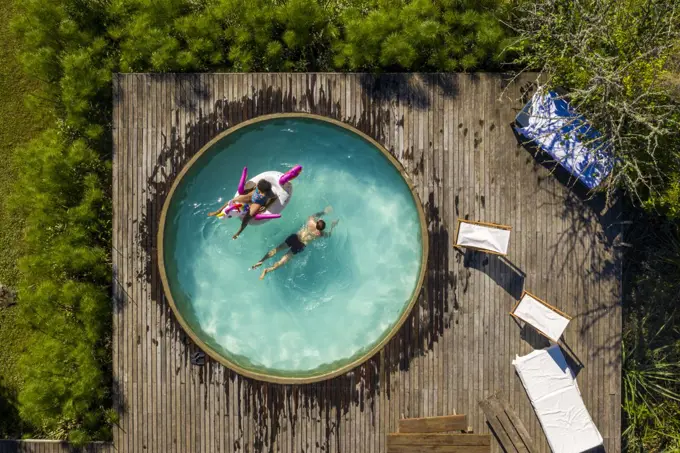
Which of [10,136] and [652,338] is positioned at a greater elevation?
[10,136]

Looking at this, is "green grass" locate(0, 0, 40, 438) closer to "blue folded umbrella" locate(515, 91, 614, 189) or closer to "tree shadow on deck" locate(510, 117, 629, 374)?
"blue folded umbrella" locate(515, 91, 614, 189)

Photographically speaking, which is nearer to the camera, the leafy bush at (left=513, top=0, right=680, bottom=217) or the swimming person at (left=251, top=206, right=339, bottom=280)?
the leafy bush at (left=513, top=0, right=680, bottom=217)

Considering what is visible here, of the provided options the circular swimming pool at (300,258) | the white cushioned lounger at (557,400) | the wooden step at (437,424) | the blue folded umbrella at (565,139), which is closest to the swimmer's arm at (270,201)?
the circular swimming pool at (300,258)

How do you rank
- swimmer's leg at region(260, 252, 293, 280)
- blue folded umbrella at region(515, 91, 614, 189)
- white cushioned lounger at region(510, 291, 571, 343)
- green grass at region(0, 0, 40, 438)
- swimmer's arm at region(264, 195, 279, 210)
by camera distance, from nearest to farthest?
blue folded umbrella at region(515, 91, 614, 189) < white cushioned lounger at region(510, 291, 571, 343) < swimmer's arm at region(264, 195, 279, 210) < swimmer's leg at region(260, 252, 293, 280) < green grass at region(0, 0, 40, 438)

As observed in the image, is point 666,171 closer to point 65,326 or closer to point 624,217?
point 624,217

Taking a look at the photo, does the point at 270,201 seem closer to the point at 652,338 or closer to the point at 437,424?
the point at 437,424

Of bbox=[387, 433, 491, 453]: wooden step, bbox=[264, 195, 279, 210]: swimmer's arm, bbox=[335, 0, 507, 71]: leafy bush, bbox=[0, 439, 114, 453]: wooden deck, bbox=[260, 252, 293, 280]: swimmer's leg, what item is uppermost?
bbox=[335, 0, 507, 71]: leafy bush

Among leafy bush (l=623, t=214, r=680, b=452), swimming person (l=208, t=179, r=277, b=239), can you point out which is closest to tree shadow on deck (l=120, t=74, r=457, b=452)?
swimming person (l=208, t=179, r=277, b=239)

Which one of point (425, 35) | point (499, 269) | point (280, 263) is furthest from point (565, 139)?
point (280, 263)

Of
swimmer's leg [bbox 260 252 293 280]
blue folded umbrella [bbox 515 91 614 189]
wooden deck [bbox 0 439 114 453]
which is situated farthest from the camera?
swimmer's leg [bbox 260 252 293 280]
